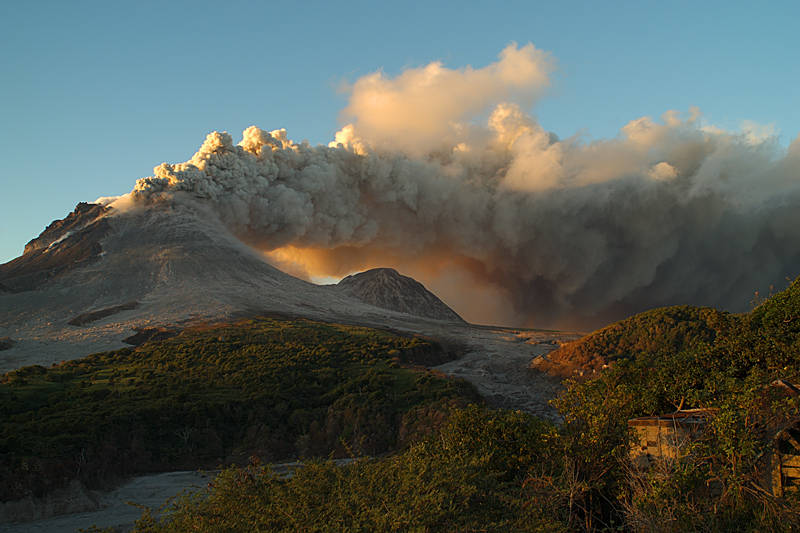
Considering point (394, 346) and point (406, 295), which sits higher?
point (406, 295)

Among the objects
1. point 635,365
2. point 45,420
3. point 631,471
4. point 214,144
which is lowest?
point 45,420

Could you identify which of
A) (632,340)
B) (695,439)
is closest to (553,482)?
(695,439)

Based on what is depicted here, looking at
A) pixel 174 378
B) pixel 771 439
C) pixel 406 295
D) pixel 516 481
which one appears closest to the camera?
pixel 771 439

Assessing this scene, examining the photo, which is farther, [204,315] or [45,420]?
[204,315]

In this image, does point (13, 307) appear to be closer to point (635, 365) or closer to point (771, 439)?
point (635, 365)

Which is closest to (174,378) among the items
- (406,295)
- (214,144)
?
(214,144)

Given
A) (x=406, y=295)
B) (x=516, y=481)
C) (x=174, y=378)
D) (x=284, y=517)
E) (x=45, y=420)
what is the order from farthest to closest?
(x=406, y=295), (x=174, y=378), (x=45, y=420), (x=516, y=481), (x=284, y=517)

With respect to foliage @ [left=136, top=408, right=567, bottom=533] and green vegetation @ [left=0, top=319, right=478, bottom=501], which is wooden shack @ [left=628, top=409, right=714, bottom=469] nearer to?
foliage @ [left=136, top=408, right=567, bottom=533]

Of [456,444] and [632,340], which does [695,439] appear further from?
[632,340]
